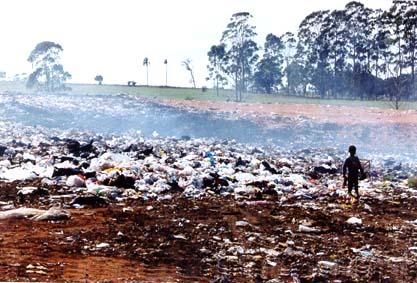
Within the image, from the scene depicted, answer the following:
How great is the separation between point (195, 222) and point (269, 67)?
41297 mm

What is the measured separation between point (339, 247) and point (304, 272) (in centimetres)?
89

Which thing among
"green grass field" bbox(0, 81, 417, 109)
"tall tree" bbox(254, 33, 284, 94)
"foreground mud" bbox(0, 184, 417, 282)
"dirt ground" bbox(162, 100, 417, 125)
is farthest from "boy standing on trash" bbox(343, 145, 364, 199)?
"tall tree" bbox(254, 33, 284, 94)

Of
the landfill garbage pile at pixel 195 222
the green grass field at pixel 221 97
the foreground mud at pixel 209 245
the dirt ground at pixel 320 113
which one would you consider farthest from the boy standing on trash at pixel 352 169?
the green grass field at pixel 221 97

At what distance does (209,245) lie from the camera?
5.12 m

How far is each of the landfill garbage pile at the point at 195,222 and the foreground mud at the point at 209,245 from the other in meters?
0.01

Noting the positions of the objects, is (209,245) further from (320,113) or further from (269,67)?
(269,67)

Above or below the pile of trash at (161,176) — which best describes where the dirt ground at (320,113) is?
above

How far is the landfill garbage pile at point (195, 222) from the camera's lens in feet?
14.6

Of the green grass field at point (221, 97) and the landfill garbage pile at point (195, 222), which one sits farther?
the green grass field at point (221, 97)

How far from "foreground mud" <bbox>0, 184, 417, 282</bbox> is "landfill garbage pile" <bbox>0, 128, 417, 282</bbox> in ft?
0.04

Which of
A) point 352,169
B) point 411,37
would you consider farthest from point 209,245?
point 411,37

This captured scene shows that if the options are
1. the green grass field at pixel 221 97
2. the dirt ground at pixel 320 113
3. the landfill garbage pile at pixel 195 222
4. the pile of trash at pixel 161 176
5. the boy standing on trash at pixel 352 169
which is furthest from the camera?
the green grass field at pixel 221 97

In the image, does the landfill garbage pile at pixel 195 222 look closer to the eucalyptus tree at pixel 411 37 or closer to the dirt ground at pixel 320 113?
the dirt ground at pixel 320 113

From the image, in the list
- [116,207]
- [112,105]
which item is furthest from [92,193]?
[112,105]
